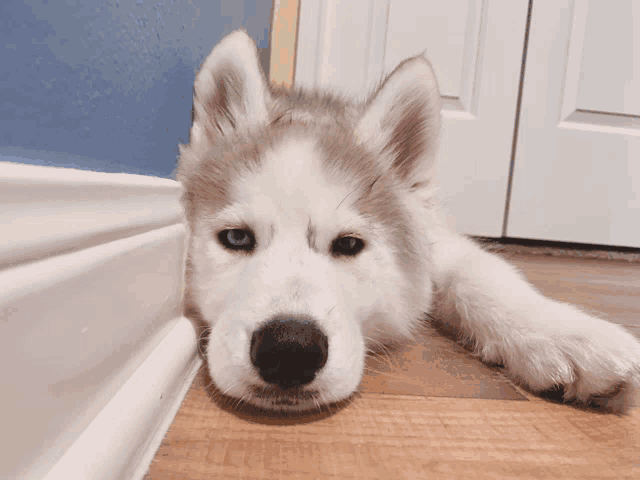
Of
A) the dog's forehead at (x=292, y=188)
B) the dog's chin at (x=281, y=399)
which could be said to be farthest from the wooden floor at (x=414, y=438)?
the dog's forehead at (x=292, y=188)

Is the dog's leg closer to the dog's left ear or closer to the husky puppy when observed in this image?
the husky puppy

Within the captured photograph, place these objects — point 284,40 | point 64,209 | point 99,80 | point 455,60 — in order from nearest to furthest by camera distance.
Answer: point 64,209, point 99,80, point 284,40, point 455,60

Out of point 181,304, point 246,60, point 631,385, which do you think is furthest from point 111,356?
point 631,385

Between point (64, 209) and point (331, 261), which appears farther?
point (331, 261)

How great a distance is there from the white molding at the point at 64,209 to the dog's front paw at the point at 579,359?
0.85 meters

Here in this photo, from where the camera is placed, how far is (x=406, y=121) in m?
1.28

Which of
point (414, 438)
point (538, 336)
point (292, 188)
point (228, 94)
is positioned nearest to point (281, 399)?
point (414, 438)

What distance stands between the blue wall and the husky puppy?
133mm

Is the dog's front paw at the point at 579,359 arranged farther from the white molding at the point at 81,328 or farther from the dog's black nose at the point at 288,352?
the white molding at the point at 81,328

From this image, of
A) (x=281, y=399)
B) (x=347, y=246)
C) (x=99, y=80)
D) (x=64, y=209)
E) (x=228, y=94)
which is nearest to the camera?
(x=64, y=209)

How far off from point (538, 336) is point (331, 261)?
49 cm

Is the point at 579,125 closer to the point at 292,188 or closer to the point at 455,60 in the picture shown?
the point at 455,60

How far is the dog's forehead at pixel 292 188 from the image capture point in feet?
3.26

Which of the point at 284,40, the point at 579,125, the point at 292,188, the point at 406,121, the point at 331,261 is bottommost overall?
the point at 331,261
